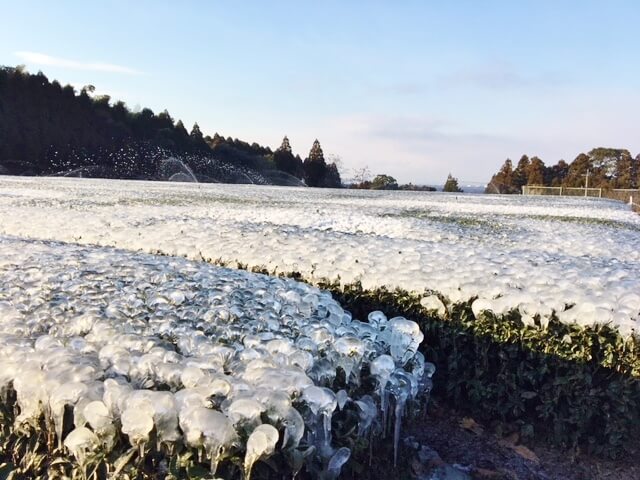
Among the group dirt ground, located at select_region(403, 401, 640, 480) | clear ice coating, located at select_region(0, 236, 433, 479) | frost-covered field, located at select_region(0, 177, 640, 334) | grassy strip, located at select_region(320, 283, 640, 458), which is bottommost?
dirt ground, located at select_region(403, 401, 640, 480)

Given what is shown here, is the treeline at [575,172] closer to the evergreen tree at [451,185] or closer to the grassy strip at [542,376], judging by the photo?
the evergreen tree at [451,185]

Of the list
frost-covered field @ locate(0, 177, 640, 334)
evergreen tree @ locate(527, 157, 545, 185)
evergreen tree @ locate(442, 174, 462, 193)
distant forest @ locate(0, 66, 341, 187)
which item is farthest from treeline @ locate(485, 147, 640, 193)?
frost-covered field @ locate(0, 177, 640, 334)

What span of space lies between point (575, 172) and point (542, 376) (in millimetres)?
57347

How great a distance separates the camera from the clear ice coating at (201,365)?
184 cm

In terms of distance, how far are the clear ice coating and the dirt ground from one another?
17.4 inches

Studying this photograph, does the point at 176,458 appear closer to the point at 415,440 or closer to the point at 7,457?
the point at 7,457

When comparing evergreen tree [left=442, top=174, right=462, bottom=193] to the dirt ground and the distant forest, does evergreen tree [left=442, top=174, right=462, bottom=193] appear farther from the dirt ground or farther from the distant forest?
the dirt ground

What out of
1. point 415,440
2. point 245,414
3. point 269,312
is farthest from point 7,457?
point 415,440

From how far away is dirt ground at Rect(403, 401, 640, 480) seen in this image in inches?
121

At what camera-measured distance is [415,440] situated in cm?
316

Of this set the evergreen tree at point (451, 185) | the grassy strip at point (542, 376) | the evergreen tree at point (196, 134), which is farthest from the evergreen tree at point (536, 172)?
the grassy strip at point (542, 376)

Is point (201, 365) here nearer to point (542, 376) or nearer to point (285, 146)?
point (542, 376)

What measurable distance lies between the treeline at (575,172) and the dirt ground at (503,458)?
5183 cm

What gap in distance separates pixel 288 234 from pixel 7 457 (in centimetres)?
463
